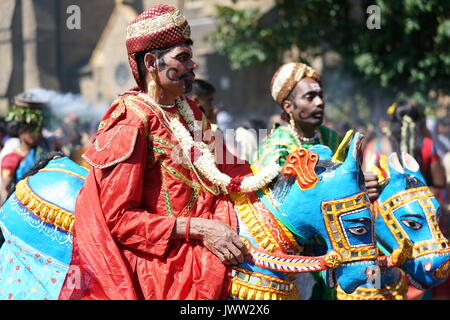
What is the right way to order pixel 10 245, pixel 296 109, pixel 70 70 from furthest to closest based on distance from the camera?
1. pixel 70 70
2. pixel 296 109
3. pixel 10 245

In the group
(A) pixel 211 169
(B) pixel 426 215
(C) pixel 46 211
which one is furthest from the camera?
(B) pixel 426 215

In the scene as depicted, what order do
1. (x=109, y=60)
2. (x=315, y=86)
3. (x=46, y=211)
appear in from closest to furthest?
(x=46, y=211) → (x=315, y=86) → (x=109, y=60)

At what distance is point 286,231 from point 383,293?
1120mm

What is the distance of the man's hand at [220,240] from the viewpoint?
2982 mm

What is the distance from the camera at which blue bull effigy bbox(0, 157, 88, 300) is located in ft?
11.1

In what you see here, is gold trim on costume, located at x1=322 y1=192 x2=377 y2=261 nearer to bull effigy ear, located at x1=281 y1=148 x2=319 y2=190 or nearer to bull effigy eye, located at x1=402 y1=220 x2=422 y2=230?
bull effigy ear, located at x1=281 y1=148 x2=319 y2=190

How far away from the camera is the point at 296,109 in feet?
16.0

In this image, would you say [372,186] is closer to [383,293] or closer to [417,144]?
[383,293]

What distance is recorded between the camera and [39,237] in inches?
135

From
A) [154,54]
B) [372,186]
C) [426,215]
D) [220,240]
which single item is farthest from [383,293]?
[154,54]

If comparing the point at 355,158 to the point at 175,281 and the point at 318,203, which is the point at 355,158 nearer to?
the point at 318,203

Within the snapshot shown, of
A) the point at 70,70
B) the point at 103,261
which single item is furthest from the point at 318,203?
the point at 70,70

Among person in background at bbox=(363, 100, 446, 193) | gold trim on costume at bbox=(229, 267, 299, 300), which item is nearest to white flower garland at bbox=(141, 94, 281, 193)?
gold trim on costume at bbox=(229, 267, 299, 300)
